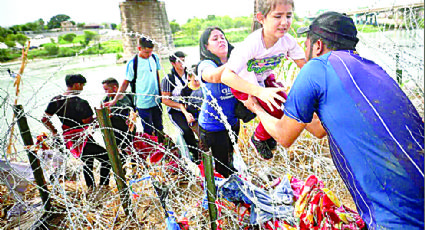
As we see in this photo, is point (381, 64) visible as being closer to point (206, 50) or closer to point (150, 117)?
point (206, 50)

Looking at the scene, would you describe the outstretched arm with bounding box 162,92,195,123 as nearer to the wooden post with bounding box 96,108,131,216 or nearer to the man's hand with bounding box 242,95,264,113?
the wooden post with bounding box 96,108,131,216

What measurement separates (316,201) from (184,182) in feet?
6.54

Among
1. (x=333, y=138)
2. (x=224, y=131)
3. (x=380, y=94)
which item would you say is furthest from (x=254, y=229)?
(x=380, y=94)

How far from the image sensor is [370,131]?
0.91 metres

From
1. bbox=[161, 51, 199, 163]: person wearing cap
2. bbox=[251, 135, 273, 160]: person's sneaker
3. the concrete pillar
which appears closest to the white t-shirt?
bbox=[251, 135, 273, 160]: person's sneaker

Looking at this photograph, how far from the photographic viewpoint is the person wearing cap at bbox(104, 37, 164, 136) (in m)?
3.42

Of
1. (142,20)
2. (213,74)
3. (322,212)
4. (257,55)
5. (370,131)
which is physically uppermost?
(142,20)

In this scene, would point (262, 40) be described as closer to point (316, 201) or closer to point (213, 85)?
point (213, 85)

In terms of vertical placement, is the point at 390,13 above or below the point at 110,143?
above

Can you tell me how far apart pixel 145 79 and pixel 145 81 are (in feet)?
0.09

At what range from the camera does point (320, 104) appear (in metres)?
1.02

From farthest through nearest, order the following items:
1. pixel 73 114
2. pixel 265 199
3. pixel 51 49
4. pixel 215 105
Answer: pixel 51 49, pixel 73 114, pixel 215 105, pixel 265 199

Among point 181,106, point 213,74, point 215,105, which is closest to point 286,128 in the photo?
point 213,74

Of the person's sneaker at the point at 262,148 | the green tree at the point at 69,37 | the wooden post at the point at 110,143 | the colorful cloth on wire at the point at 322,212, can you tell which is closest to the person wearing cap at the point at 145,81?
the wooden post at the point at 110,143
